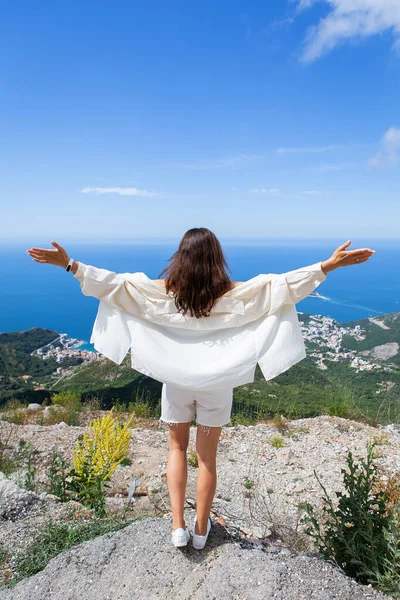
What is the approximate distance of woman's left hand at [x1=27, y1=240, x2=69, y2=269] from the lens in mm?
2295

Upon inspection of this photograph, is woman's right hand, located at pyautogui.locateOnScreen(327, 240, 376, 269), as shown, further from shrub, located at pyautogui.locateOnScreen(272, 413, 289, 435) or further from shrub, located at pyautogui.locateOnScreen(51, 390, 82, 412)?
Answer: shrub, located at pyautogui.locateOnScreen(51, 390, 82, 412)

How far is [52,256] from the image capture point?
91.6 inches

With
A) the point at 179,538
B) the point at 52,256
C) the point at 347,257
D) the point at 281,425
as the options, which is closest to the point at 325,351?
the point at 281,425

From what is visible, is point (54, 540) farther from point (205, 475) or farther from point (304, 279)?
point (304, 279)

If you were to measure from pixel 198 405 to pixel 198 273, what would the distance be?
80 cm

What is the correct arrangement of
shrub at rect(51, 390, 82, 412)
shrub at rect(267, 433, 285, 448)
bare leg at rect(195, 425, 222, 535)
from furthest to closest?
1. shrub at rect(51, 390, 82, 412)
2. shrub at rect(267, 433, 285, 448)
3. bare leg at rect(195, 425, 222, 535)

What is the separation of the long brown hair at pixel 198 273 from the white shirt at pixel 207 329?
0.21 ft

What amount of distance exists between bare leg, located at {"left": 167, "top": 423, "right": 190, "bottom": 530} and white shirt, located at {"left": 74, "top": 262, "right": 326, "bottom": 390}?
14.5 inches

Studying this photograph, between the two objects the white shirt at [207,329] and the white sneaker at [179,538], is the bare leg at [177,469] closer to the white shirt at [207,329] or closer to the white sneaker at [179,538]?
the white sneaker at [179,538]

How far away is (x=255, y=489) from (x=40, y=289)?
452 ft

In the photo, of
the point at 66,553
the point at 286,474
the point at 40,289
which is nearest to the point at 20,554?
the point at 66,553

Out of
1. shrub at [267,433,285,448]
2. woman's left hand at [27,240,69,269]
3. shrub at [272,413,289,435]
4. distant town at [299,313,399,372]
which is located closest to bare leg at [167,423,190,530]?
woman's left hand at [27,240,69,269]

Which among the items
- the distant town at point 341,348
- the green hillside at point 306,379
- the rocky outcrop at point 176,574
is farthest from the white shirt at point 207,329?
the distant town at point 341,348

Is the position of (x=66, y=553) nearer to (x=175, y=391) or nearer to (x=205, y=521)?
(x=205, y=521)
